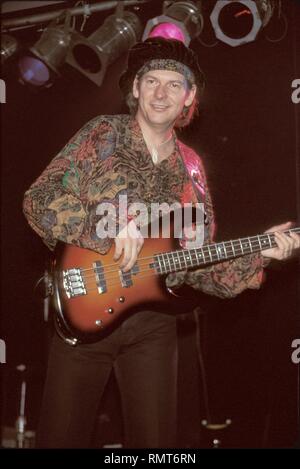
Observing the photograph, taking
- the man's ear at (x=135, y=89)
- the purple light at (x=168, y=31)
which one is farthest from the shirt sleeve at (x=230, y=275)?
the purple light at (x=168, y=31)

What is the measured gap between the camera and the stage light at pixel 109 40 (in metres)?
3.46

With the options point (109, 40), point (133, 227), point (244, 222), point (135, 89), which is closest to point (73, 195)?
point (133, 227)

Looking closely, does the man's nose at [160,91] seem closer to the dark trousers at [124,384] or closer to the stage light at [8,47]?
the dark trousers at [124,384]

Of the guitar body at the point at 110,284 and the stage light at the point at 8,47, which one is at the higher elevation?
the stage light at the point at 8,47

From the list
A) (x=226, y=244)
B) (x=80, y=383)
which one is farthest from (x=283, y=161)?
(x=80, y=383)

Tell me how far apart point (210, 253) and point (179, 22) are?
1.63m

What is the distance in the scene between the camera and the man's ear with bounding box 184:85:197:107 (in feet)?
8.67

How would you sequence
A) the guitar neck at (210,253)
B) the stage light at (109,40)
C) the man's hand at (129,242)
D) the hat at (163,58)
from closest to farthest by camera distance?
the man's hand at (129,242), the guitar neck at (210,253), the hat at (163,58), the stage light at (109,40)

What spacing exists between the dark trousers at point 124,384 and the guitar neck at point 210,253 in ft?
0.75

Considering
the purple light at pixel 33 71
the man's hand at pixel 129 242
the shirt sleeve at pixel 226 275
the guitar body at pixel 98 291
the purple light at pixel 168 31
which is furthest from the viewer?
the purple light at pixel 33 71

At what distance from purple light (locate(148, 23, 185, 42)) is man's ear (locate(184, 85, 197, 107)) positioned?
2.41 feet

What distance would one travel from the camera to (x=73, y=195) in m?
2.25

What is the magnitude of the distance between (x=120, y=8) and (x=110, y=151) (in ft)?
5.06
